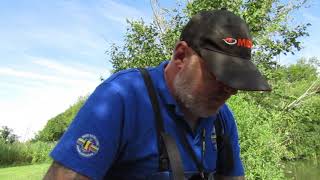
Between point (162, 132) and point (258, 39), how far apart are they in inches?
648

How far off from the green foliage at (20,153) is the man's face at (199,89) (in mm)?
37540

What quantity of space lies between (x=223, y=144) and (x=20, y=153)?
39900 millimetres

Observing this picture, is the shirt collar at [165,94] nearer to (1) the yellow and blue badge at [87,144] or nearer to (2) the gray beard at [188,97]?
(2) the gray beard at [188,97]

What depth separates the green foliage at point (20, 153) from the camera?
129ft

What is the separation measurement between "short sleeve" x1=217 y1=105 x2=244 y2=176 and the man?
0.92 ft

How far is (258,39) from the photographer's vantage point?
18.5 meters

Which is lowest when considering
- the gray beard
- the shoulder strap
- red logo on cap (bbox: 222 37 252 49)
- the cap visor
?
the shoulder strap

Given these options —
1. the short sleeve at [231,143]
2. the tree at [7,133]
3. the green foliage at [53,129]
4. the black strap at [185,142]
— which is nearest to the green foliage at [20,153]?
the tree at [7,133]

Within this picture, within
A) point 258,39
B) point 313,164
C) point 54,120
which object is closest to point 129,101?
point 258,39

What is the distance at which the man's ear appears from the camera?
8.12ft

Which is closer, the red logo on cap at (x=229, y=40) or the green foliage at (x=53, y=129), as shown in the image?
the red logo on cap at (x=229, y=40)

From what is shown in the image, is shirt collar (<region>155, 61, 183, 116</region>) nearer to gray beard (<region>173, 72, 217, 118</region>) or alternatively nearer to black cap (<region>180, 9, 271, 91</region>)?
gray beard (<region>173, 72, 217, 118</region>)

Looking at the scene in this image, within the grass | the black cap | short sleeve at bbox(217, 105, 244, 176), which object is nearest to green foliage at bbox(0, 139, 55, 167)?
the grass

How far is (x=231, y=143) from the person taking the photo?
295 cm
